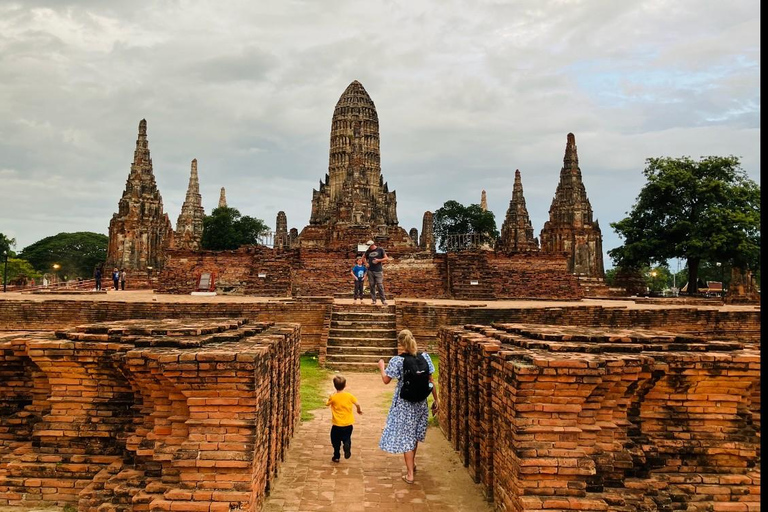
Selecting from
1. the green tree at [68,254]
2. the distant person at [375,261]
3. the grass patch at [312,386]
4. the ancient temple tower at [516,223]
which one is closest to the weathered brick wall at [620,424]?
the grass patch at [312,386]

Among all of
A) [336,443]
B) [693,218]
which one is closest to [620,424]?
[336,443]

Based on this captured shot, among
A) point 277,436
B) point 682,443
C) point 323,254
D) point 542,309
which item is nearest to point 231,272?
point 323,254

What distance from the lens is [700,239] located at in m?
26.7

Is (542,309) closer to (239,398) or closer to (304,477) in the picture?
(304,477)

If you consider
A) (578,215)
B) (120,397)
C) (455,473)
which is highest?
(578,215)

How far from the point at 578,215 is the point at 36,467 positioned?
3499 centimetres

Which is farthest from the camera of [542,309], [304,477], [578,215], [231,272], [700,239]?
[578,215]

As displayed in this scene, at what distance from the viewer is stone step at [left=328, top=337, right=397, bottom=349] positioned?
11914 millimetres

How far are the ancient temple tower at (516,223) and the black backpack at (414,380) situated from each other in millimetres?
36758

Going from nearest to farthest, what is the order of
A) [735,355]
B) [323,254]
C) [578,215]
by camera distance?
[735,355] → [323,254] → [578,215]

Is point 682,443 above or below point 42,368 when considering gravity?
below

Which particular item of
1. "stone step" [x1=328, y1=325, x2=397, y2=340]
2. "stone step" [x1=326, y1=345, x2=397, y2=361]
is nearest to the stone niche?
"stone step" [x1=326, y1=345, x2=397, y2=361]

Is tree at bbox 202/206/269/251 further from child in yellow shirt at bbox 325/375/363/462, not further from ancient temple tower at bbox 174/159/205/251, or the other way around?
child in yellow shirt at bbox 325/375/363/462

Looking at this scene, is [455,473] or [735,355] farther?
[455,473]
